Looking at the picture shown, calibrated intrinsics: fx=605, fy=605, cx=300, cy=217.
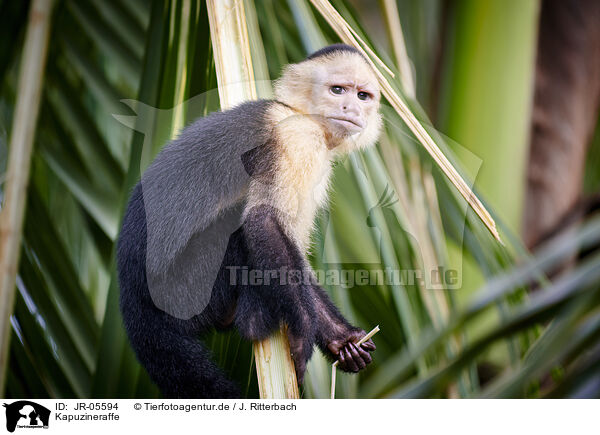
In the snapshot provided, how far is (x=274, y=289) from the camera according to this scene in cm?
87

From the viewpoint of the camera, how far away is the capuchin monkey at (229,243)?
34.9 inches

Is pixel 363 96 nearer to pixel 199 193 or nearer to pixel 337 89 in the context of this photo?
pixel 337 89

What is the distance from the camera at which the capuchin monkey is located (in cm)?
89

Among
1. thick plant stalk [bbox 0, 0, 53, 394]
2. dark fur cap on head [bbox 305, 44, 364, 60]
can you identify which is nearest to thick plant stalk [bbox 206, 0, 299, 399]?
dark fur cap on head [bbox 305, 44, 364, 60]

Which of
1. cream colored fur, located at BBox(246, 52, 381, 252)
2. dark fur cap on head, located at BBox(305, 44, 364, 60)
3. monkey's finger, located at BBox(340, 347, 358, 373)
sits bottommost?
monkey's finger, located at BBox(340, 347, 358, 373)

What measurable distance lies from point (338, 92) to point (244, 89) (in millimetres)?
153

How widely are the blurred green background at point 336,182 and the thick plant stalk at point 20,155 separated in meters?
0.02

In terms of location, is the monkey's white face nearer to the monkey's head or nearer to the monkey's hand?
the monkey's head

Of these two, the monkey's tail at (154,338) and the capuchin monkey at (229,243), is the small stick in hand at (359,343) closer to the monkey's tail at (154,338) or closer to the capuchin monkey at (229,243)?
the capuchin monkey at (229,243)
